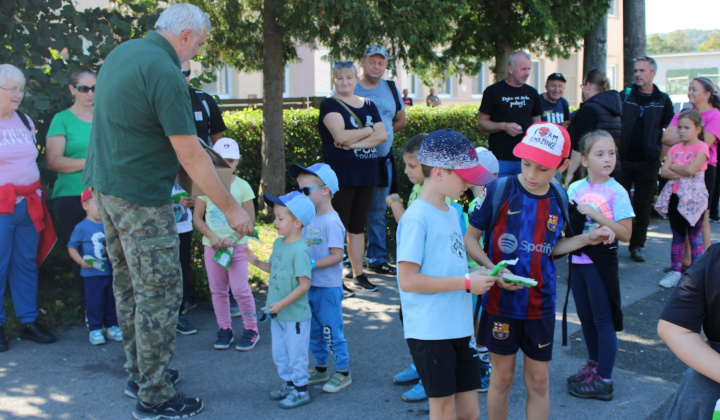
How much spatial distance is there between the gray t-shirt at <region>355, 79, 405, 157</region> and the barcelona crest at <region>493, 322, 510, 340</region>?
141 inches

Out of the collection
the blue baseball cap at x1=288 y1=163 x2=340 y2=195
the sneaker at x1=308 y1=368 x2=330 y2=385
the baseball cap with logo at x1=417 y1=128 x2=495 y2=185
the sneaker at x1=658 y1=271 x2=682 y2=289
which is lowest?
the sneaker at x1=308 y1=368 x2=330 y2=385

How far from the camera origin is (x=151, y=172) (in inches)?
145

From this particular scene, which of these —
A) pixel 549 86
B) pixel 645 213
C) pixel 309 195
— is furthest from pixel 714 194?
pixel 309 195

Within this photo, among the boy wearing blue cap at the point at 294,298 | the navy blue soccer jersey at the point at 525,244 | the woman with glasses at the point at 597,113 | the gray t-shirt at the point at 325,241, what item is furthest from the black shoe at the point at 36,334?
the woman with glasses at the point at 597,113

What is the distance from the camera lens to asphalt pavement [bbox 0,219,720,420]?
4.07 meters

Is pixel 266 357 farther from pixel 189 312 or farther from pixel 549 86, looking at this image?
pixel 549 86

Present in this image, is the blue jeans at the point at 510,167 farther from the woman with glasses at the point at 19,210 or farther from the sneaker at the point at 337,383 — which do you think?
the woman with glasses at the point at 19,210

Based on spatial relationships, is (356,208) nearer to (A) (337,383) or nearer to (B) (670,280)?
(A) (337,383)

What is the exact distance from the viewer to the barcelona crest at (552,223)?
342 centimetres

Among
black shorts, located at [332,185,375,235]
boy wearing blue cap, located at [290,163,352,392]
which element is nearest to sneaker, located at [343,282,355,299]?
black shorts, located at [332,185,375,235]

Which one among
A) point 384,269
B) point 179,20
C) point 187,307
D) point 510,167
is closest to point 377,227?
point 384,269

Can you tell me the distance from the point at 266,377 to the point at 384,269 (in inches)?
111

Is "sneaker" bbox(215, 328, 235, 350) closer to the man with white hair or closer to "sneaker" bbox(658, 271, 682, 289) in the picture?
the man with white hair

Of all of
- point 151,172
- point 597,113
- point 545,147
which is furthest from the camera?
point 597,113
